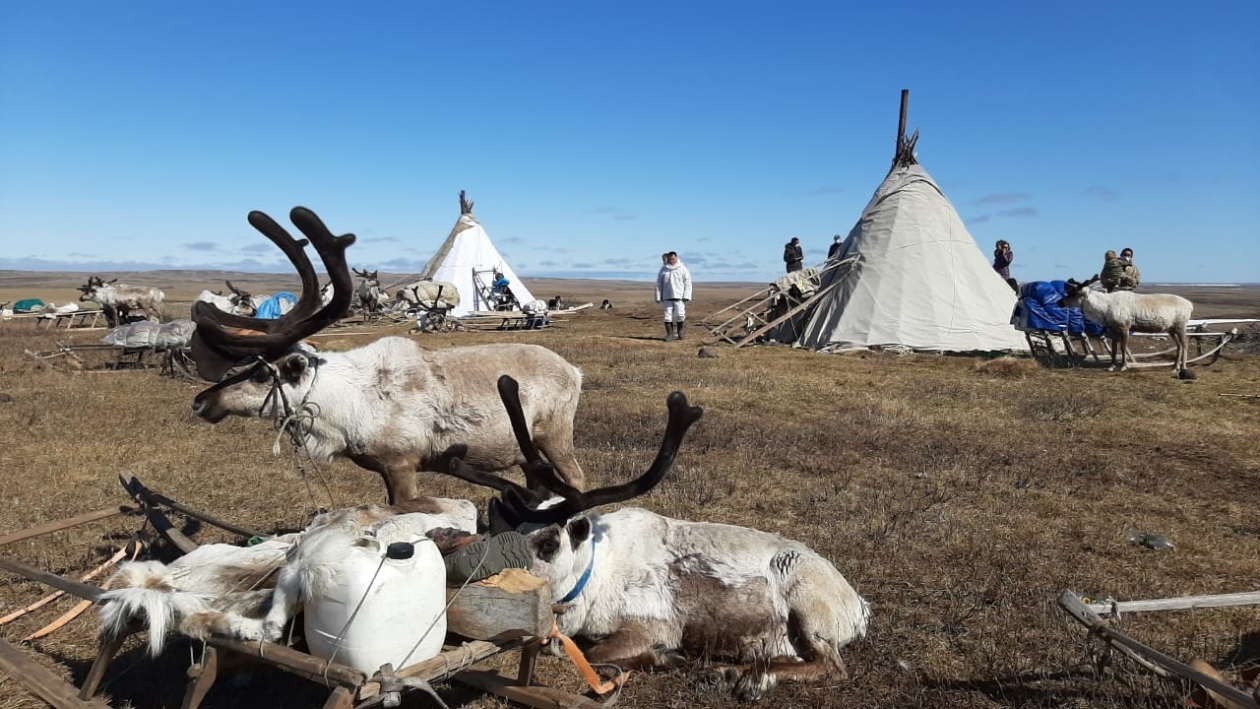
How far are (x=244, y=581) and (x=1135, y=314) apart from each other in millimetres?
15687

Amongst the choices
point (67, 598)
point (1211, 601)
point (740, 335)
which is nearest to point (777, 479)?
point (1211, 601)

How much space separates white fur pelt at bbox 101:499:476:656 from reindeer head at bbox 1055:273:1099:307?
1456 centimetres

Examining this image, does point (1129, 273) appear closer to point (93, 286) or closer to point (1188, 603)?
point (1188, 603)

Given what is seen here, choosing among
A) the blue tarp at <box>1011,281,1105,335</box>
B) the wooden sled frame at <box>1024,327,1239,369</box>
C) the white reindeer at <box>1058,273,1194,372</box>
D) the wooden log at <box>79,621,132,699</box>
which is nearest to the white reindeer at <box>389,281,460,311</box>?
the blue tarp at <box>1011,281,1105,335</box>

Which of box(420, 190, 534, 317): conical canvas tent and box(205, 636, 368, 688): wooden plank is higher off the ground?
box(420, 190, 534, 317): conical canvas tent

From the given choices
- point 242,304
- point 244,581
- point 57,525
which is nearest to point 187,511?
point 57,525

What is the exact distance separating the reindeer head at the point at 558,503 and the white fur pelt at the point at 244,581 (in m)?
0.26

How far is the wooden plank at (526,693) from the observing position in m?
3.32

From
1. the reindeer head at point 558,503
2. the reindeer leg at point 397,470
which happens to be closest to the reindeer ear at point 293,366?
the reindeer leg at point 397,470

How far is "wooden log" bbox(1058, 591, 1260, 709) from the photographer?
2939 millimetres

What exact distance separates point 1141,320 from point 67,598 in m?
16.3

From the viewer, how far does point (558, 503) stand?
13.8 feet

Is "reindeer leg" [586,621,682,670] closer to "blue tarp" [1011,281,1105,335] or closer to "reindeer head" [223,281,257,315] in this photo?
"blue tarp" [1011,281,1105,335]

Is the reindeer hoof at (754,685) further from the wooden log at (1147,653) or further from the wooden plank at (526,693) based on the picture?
the wooden log at (1147,653)
